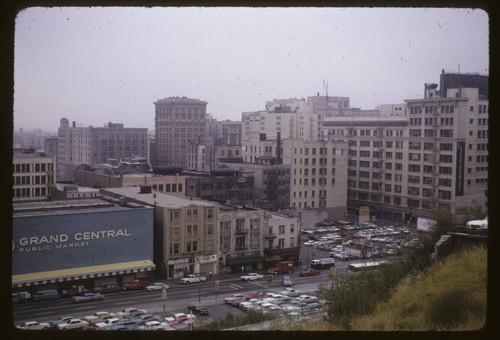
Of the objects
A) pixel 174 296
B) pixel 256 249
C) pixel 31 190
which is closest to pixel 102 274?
pixel 174 296

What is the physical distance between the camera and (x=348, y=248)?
15.6m

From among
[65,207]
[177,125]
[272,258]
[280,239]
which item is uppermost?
[177,125]

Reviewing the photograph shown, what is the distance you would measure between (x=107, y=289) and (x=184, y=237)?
7.80 ft

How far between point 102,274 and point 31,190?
5.52 meters

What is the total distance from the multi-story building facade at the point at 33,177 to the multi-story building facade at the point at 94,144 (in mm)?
14773

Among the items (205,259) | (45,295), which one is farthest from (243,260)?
(45,295)

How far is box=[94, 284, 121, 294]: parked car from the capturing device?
450 inches

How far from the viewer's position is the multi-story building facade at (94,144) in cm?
3091

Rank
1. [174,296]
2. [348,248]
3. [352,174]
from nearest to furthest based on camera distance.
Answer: [174,296] < [348,248] < [352,174]

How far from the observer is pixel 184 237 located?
13148 millimetres

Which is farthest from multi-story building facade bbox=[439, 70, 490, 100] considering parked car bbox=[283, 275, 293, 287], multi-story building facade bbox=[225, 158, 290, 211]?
parked car bbox=[283, 275, 293, 287]

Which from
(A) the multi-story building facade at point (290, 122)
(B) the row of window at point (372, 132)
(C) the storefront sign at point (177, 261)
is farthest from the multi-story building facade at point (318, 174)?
(A) the multi-story building facade at point (290, 122)

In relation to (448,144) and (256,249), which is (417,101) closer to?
(448,144)

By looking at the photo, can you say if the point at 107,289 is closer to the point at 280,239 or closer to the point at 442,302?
the point at 280,239
